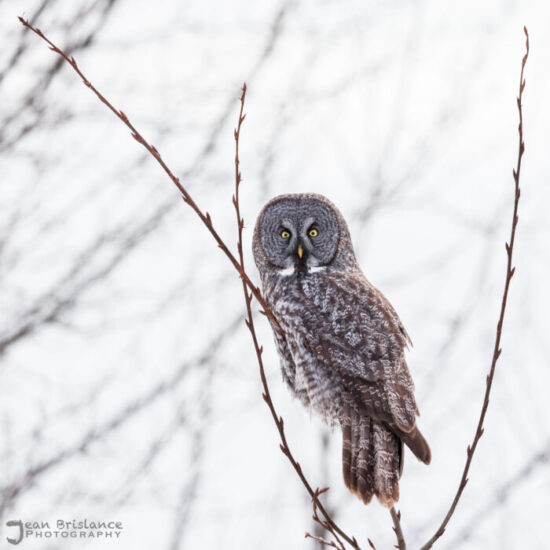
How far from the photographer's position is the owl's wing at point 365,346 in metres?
3.57

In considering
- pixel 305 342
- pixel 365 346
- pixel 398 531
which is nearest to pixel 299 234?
pixel 305 342

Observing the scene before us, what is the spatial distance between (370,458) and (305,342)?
59 cm

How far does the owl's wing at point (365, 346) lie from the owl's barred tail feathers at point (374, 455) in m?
0.06

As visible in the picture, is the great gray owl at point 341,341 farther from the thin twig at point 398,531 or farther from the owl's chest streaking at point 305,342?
the thin twig at point 398,531

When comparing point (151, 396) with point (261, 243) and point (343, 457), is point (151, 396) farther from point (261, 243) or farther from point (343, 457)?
point (343, 457)

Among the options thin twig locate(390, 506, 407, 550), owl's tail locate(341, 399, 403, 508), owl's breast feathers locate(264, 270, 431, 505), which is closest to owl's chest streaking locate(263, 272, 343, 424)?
owl's breast feathers locate(264, 270, 431, 505)

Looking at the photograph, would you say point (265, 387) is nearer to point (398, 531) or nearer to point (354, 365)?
point (398, 531)

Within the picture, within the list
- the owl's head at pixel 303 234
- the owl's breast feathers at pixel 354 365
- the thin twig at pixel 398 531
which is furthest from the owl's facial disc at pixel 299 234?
the thin twig at pixel 398 531

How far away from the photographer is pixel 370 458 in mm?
3502

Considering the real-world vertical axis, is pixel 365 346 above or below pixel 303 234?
below

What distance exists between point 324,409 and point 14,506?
1.93m

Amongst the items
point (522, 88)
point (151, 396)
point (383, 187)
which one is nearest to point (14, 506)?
point (151, 396)

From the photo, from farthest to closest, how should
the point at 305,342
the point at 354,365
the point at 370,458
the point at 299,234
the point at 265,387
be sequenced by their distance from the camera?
1. the point at 299,234
2. the point at 305,342
3. the point at 354,365
4. the point at 370,458
5. the point at 265,387

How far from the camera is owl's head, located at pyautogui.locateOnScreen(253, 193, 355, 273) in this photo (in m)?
4.26
